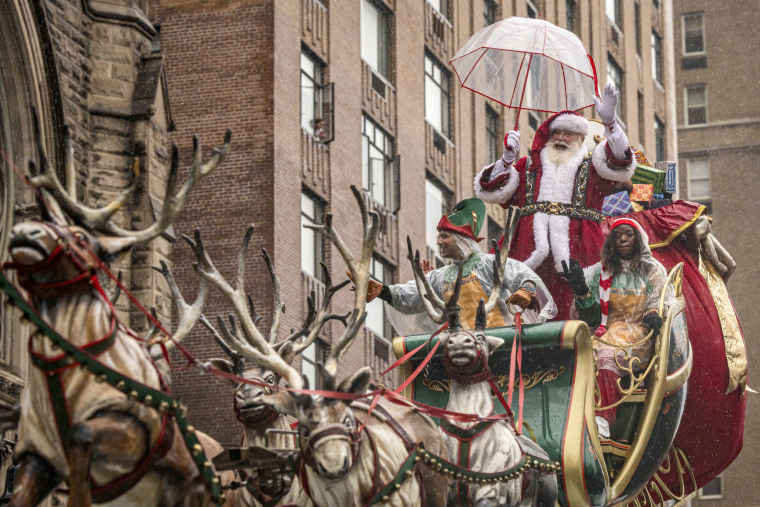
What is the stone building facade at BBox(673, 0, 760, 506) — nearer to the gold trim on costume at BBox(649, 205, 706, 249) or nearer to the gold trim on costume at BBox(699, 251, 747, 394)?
the gold trim on costume at BBox(699, 251, 747, 394)

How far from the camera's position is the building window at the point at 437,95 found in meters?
37.2

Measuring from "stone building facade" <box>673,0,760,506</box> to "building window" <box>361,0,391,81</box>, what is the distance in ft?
91.0

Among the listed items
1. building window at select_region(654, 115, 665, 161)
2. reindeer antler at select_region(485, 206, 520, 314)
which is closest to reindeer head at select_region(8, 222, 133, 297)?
reindeer antler at select_region(485, 206, 520, 314)

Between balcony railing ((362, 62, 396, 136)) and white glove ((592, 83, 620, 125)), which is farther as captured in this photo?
balcony railing ((362, 62, 396, 136))

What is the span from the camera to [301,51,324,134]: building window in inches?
1223

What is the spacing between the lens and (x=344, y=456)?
32.9 feet

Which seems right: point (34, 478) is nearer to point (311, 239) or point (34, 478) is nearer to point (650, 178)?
point (650, 178)

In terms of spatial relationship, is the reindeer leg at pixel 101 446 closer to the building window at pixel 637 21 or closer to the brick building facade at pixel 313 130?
the brick building facade at pixel 313 130

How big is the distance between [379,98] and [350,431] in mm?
24314

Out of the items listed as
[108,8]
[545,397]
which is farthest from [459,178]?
[545,397]

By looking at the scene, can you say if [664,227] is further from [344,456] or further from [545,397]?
[344,456]

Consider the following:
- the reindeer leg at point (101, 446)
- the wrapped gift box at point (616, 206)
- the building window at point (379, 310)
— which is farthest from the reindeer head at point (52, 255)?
the building window at point (379, 310)

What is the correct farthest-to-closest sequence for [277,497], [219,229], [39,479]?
1. [219,229]
2. [277,497]
3. [39,479]

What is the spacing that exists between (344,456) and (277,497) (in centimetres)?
175
